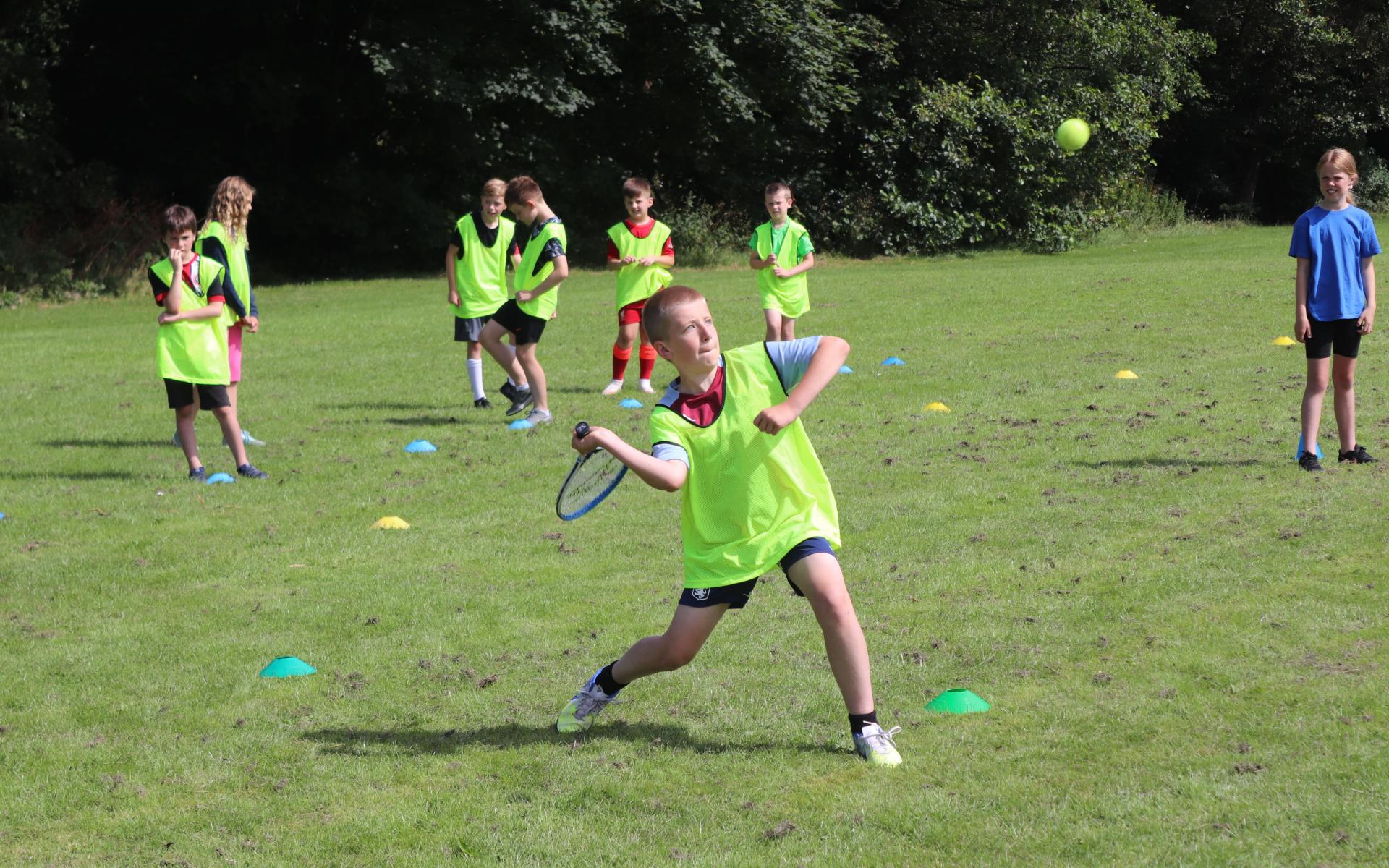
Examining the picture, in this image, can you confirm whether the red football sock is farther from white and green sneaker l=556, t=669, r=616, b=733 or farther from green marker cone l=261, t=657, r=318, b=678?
white and green sneaker l=556, t=669, r=616, b=733

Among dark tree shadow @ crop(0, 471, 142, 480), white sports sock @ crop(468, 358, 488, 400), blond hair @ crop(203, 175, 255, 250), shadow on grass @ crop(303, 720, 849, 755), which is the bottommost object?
shadow on grass @ crop(303, 720, 849, 755)

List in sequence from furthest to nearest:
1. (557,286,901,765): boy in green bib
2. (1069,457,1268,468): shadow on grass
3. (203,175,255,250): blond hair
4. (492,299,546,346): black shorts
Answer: (492,299,546,346): black shorts, (203,175,255,250): blond hair, (1069,457,1268,468): shadow on grass, (557,286,901,765): boy in green bib

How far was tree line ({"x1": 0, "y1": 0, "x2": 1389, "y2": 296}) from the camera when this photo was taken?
29.2 meters

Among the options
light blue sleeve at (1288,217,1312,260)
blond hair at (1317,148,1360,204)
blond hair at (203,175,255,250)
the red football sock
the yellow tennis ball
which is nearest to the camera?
blond hair at (1317,148,1360,204)

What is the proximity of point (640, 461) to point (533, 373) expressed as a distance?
25.1 feet

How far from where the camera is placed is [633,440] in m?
10.8

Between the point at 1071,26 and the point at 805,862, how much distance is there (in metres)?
35.3

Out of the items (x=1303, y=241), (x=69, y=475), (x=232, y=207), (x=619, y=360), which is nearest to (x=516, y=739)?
(x=1303, y=241)

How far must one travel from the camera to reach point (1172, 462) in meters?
9.26

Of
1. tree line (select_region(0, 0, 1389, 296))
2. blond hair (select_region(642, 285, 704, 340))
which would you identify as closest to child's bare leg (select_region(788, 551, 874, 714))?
blond hair (select_region(642, 285, 704, 340))

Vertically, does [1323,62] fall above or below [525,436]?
above

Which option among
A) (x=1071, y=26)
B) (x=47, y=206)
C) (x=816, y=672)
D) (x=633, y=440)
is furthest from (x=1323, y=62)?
(x=816, y=672)

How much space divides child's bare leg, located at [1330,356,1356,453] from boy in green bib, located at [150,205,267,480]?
7.32m

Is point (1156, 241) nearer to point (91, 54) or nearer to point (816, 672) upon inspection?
point (91, 54)
